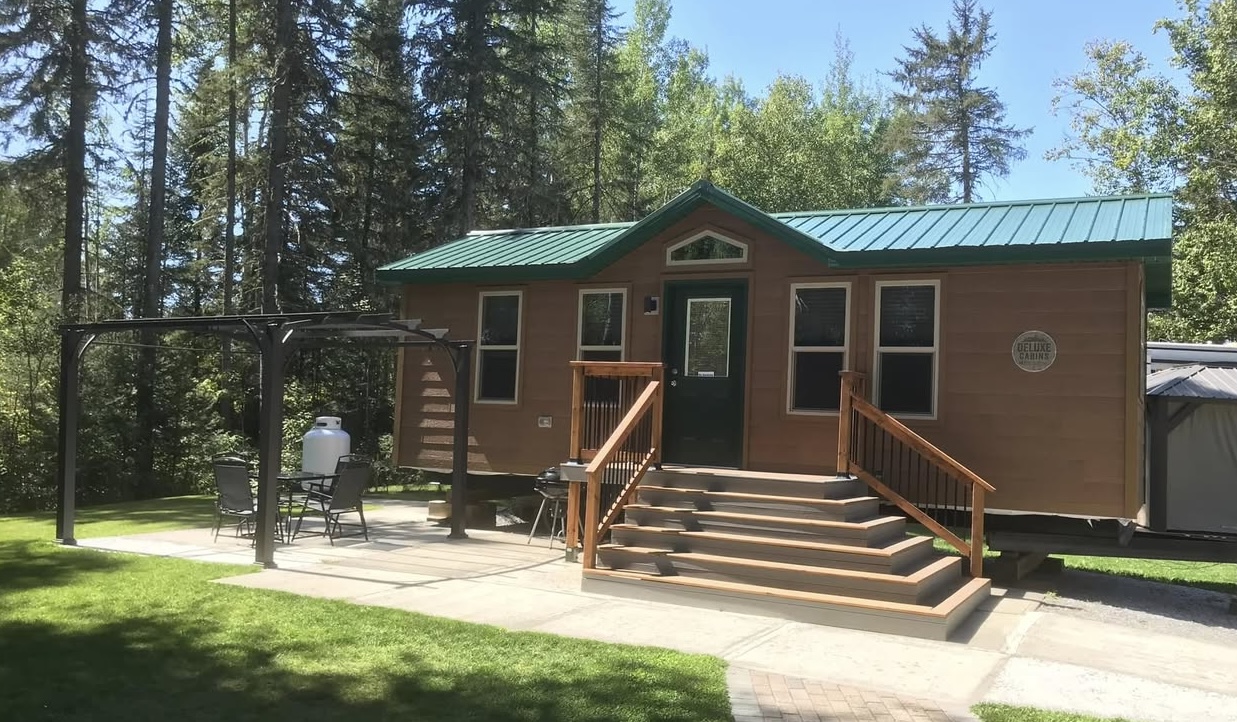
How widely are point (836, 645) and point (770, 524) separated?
1.66 meters

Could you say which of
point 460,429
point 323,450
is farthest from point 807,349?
point 323,450

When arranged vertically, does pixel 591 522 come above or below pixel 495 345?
below

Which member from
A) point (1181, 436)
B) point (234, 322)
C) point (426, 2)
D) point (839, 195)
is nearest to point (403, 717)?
point (234, 322)

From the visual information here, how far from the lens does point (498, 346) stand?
10.6 metres

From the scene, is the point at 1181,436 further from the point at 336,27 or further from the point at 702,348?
the point at 336,27

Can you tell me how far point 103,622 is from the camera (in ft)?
18.1

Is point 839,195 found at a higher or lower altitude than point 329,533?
higher

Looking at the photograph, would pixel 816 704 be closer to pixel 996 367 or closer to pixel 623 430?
pixel 623 430

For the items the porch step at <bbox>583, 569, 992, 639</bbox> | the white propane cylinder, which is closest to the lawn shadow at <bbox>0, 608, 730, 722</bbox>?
the porch step at <bbox>583, 569, 992, 639</bbox>

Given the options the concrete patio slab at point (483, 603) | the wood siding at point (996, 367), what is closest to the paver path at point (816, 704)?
the concrete patio slab at point (483, 603)

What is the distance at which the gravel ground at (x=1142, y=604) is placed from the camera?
6.95 meters

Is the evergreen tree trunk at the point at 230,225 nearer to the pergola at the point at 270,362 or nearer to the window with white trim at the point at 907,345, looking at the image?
the pergola at the point at 270,362

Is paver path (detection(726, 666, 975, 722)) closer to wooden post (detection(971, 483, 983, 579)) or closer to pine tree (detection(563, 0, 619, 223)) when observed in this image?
wooden post (detection(971, 483, 983, 579))

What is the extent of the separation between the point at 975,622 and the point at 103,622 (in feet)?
19.7
